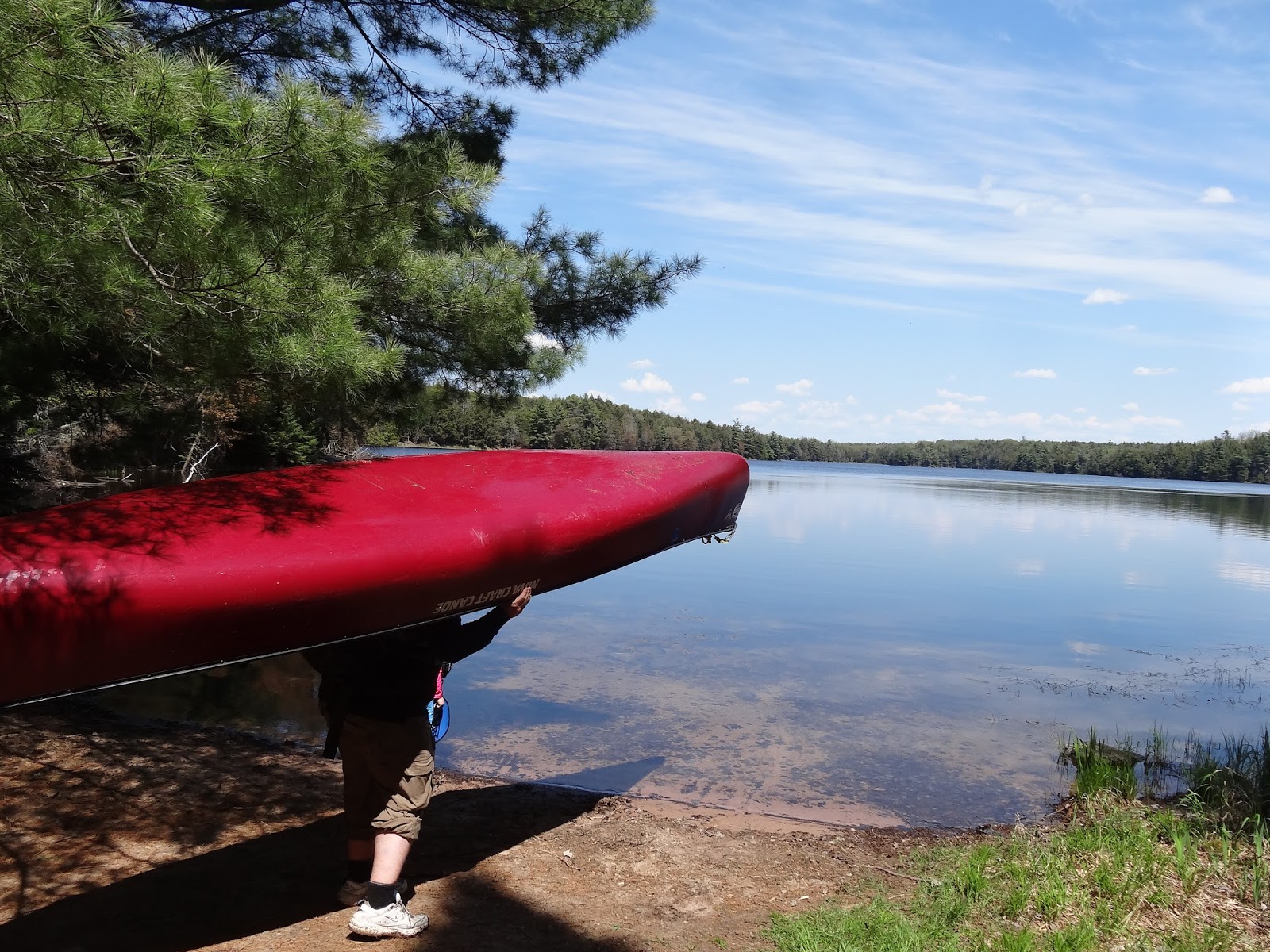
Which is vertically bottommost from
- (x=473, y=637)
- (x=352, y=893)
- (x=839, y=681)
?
(x=839, y=681)

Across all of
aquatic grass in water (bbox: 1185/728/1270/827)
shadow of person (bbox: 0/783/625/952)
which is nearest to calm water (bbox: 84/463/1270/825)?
aquatic grass in water (bbox: 1185/728/1270/827)

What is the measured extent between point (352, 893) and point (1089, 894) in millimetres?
2592

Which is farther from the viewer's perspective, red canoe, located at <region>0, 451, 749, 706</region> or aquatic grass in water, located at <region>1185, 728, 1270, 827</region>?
aquatic grass in water, located at <region>1185, 728, 1270, 827</region>

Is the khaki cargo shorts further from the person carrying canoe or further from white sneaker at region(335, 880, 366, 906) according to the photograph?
white sneaker at region(335, 880, 366, 906)

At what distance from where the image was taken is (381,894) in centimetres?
309

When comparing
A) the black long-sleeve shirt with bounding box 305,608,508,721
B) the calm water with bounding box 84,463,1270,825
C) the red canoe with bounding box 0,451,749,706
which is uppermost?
the red canoe with bounding box 0,451,749,706

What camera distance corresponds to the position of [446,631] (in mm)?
3275

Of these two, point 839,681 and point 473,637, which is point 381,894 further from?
point 839,681

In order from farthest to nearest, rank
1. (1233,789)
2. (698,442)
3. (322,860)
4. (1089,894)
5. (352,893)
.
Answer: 1. (698,442)
2. (1233,789)
3. (322,860)
4. (1089,894)
5. (352,893)

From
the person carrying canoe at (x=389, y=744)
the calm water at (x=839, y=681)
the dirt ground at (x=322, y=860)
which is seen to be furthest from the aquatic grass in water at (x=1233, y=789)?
the person carrying canoe at (x=389, y=744)

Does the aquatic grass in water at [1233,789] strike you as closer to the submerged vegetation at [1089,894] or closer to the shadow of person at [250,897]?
the submerged vegetation at [1089,894]

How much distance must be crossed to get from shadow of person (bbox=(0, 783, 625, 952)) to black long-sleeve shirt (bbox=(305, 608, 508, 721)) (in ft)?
2.50

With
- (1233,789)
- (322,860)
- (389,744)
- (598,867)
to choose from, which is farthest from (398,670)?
(1233,789)

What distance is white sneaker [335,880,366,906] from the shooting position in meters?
3.34
